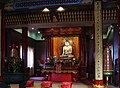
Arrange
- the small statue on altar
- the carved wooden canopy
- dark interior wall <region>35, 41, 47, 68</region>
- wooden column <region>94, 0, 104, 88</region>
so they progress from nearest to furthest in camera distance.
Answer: wooden column <region>94, 0, 104, 88</region>, the carved wooden canopy, the small statue on altar, dark interior wall <region>35, 41, 47, 68</region>

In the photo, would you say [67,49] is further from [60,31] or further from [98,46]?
[98,46]

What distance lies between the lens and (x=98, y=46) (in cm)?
799

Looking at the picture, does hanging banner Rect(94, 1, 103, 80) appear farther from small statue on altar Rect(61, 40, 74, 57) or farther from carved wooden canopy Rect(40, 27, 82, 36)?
small statue on altar Rect(61, 40, 74, 57)

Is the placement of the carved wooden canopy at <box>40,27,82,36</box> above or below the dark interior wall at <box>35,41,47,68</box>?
above

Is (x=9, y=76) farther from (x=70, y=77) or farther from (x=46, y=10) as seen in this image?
(x=70, y=77)

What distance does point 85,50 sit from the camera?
1403 cm

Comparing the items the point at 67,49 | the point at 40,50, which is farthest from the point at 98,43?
the point at 40,50

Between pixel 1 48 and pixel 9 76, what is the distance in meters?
1.72

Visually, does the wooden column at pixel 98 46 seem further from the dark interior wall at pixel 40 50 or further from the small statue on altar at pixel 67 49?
the dark interior wall at pixel 40 50

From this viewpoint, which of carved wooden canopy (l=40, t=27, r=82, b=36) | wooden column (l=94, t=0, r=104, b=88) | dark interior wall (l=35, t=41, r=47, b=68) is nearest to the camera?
wooden column (l=94, t=0, r=104, b=88)

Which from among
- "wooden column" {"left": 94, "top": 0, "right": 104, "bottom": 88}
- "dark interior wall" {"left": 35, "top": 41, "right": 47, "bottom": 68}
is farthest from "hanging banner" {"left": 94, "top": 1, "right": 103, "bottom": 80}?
"dark interior wall" {"left": 35, "top": 41, "right": 47, "bottom": 68}

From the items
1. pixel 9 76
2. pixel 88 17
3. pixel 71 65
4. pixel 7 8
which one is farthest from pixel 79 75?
pixel 9 76

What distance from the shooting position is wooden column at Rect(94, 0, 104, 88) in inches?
311

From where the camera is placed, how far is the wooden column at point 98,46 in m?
7.89
